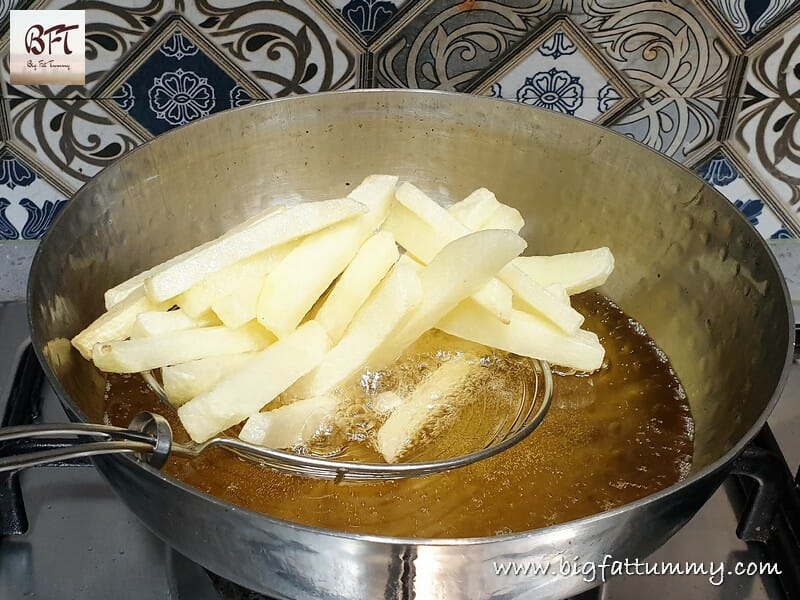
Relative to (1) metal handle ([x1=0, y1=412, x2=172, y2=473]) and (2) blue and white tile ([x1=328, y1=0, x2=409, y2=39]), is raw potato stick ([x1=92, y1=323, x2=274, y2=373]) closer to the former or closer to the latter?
(1) metal handle ([x1=0, y1=412, x2=172, y2=473])

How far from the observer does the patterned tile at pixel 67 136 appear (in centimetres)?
105

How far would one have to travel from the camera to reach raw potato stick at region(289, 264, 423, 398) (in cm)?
72

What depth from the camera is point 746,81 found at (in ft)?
3.50

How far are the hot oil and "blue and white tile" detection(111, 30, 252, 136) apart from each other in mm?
407

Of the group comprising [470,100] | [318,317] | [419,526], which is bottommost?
[419,526]

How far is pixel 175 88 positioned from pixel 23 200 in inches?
11.2

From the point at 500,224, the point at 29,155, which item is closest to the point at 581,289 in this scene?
the point at 500,224

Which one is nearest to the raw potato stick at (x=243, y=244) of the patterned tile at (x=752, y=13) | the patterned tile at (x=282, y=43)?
the patterned tile at (x=282, y=43)

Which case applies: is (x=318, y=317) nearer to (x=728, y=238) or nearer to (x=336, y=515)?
(x=336, y=515)

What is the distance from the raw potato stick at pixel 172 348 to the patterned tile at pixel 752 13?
2.37ft

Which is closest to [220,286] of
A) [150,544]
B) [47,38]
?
[150,544]

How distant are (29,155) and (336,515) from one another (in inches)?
28.0

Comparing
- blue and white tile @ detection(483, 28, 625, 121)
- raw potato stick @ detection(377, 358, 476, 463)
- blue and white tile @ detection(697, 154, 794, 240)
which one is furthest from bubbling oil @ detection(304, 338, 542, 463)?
blue and white tile @ detection(697, 154, 794, 240)

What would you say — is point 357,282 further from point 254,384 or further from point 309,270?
point 254,384
